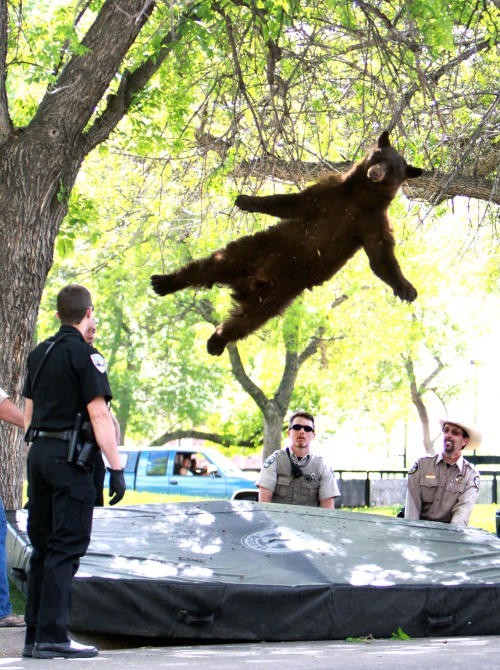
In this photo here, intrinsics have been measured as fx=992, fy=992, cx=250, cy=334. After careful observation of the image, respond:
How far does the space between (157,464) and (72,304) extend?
644 inches

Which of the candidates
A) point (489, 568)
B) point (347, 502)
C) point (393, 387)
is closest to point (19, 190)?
point (489, 568)

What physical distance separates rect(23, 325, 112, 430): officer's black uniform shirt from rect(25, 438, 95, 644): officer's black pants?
0.39 feet

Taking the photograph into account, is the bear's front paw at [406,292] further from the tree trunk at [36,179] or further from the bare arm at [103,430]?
the tree trunk at [36,179]

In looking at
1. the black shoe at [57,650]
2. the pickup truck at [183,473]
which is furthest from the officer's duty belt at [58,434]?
the pickup truck at [183,473]

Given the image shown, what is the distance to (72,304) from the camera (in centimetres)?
479

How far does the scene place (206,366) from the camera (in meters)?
30.5

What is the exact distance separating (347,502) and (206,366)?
11623 millimetres

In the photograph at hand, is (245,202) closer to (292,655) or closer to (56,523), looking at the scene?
(56,523)

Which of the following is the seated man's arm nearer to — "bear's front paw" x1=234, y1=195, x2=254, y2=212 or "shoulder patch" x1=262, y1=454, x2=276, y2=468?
"shoulder patch" x1=262, y1=454, x2=276, y2=468

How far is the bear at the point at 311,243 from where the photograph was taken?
234 inches

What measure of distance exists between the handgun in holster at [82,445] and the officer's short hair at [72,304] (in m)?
0.49

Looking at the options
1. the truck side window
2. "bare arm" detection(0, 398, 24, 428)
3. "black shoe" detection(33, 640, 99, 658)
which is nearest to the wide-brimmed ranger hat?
"bare arm" detection(0, 398, 24, 428)

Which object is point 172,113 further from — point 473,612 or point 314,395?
point 314,395

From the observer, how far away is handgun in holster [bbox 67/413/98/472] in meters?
4.56
